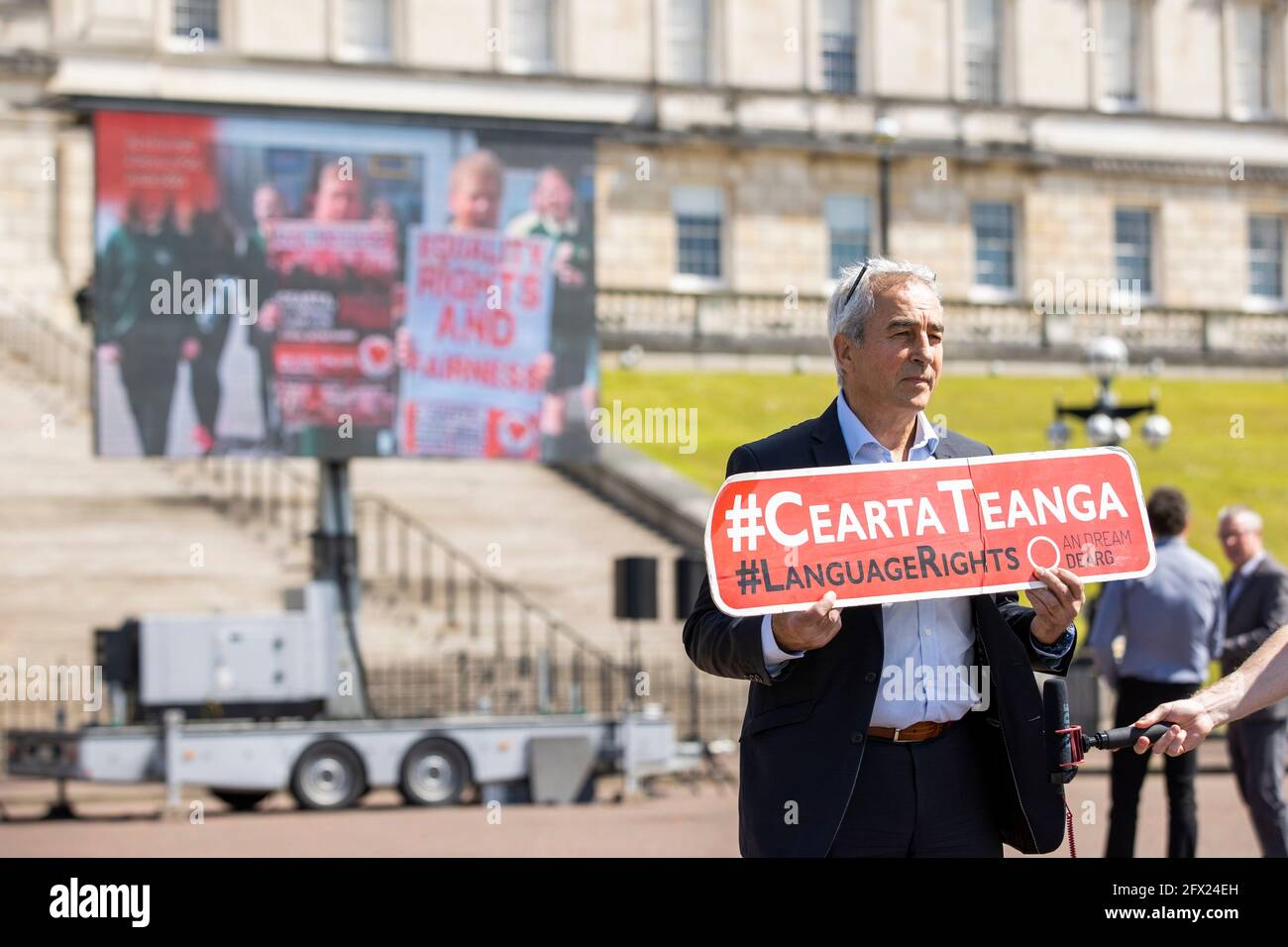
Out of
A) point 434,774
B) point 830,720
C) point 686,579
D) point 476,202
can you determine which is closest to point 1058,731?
point 830,720

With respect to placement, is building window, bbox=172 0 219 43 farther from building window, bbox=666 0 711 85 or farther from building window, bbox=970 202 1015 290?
building window, bbox=970 202 1015 290

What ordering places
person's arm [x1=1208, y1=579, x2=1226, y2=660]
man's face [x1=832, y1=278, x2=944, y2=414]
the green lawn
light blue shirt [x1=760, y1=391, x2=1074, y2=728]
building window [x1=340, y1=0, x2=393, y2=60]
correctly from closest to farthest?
light blue shirt [x1=760, y1=391, x2=1074, y2=728] < man's face [x1=832, y1=278, x2=944, y2=414] < person's arm [x1=1208, y1=579, x2=1226, y2=660] < the green lawn < building window [x1=340, y1=0, x2=393, y2=60]

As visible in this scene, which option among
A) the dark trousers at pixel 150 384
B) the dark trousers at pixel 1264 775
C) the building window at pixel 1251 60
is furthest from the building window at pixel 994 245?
the dark trousers at pixel 1264 775

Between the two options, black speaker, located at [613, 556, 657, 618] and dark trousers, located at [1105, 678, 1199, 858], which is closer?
dark trousers, located at [1105, 678, 1199, 858]

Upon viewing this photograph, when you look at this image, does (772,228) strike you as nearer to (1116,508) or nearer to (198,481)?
(198,481)

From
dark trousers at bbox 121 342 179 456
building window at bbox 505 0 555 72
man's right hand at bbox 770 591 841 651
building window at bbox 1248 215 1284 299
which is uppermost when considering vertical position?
building window at bbox 505 0 555 72

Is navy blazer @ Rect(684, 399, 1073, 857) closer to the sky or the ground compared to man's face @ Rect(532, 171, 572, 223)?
closer to the ground

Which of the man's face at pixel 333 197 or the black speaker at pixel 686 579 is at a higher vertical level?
the man's face at pixel 333 197

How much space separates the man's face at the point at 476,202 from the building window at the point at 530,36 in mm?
27332

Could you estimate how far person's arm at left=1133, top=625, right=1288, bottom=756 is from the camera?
468 cm

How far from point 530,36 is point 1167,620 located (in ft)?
127

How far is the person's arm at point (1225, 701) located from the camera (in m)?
4.68

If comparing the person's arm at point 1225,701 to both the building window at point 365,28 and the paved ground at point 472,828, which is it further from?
the building window at point 365,28

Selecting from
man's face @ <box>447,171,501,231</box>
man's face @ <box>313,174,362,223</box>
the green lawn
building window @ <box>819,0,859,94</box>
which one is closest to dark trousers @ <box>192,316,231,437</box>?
man's face @ <box>313,174,362,223</box>
